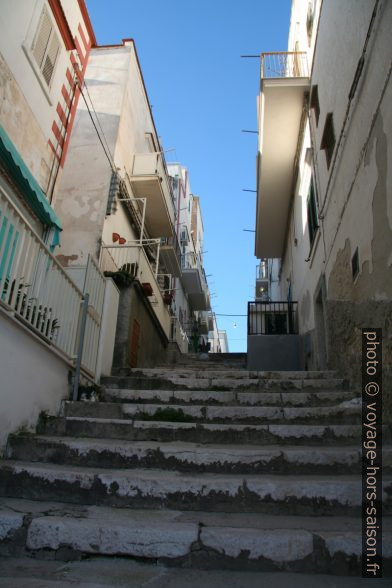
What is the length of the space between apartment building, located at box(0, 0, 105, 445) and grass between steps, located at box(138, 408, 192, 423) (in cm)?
91

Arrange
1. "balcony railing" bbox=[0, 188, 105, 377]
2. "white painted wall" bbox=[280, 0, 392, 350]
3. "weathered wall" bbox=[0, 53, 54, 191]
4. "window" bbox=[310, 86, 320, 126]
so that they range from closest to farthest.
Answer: "balcony railing" bbox=[0, 188, 105, 377], "white painted wall" bbox=[280, 0, 392, 350], "weathered wall" bbox=[0, 53, 54, 191], "window" bbox=[310, 86, 320, 126]

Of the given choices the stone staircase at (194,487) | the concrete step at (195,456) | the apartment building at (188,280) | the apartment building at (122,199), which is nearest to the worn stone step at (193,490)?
the stone staircase at (194,487)

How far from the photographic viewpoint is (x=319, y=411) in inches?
155

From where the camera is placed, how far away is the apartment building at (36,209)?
3.36 m

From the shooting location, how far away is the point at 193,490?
8.72ft

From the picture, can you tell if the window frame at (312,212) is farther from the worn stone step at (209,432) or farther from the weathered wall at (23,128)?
the worn stone step at (209,432)

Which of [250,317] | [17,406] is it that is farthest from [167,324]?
[17,406]

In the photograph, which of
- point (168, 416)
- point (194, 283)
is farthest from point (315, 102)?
point (194, 283)

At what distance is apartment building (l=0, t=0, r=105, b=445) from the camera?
336 centimetres

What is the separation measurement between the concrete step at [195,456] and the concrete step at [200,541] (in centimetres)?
61

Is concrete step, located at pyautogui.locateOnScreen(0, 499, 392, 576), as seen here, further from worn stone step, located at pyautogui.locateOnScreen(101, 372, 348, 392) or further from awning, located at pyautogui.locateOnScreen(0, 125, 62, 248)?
awning, located at pyautogui.locateOnScreen(0, 125, 62, 248)

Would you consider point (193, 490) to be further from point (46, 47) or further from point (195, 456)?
point (46, 47)

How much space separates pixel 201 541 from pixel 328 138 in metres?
7.04

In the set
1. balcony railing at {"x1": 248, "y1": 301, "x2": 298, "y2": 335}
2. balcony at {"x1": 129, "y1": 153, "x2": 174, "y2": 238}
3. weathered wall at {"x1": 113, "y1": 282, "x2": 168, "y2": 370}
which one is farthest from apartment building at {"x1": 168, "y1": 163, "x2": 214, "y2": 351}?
weathered wall at {"x1": 113, "y1": 282, "x2": 168, "y2": 370}
